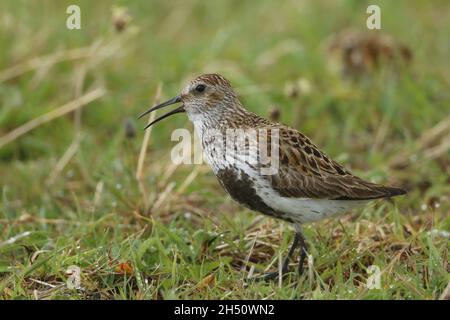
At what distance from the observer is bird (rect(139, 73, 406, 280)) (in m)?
4.84

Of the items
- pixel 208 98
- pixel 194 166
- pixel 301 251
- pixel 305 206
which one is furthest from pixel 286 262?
pixel 194 166

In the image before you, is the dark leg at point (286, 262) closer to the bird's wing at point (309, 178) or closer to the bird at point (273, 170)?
the bird at point (273, 170)

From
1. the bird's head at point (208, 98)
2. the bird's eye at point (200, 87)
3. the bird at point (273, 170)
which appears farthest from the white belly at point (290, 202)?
the bird's eye at point (200, 87)

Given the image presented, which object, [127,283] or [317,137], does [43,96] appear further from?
[127,283]

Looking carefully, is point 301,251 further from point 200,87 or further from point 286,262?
point 200,87

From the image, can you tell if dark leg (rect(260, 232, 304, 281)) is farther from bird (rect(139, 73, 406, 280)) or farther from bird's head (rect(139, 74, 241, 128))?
bird's head (rect(139, 74, 241, 128))

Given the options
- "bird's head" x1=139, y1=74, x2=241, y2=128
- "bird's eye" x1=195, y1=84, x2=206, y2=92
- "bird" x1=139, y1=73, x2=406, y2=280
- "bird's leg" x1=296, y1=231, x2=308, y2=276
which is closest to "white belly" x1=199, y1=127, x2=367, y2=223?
"bird" x1=139, y1=73, x2=406, y2=280

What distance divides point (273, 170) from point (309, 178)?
0.23 m

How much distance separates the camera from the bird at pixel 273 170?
15.9 feet

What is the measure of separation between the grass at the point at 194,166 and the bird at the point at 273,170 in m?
0.33

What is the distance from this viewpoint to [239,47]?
8.99 m

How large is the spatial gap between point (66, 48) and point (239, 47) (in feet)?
5.86

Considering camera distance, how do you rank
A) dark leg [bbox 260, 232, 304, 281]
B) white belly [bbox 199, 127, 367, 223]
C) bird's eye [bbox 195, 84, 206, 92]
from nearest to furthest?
white belly [bbox 199, 127, 367, 223]
dark leg [bbox 260, 232, 304, 281]
bird's eye [bbox 195, 84, 206, 92]
